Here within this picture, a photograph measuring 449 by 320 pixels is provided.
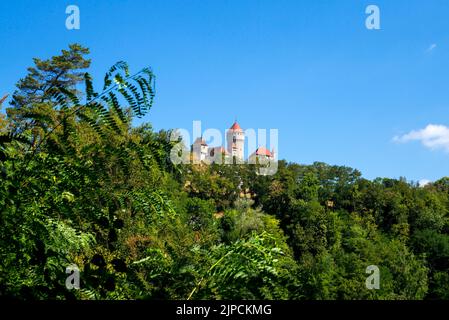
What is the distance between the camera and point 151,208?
8.81 feet

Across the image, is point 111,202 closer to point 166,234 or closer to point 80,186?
point 80,186

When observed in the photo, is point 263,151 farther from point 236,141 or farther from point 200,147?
point 200,147

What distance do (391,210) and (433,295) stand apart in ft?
50.9

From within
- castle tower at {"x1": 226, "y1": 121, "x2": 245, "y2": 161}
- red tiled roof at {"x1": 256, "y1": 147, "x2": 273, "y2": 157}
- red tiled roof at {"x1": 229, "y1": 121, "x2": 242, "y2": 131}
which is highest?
red tiled roof at {"x1": 229, "y1": 121, "x2": 242, "y2": 131}

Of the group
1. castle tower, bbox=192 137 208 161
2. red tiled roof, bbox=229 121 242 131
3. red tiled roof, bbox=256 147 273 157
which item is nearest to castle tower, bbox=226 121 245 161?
red tiled roof, bbox=229 121 242 131

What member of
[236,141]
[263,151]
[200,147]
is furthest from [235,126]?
[200,147]

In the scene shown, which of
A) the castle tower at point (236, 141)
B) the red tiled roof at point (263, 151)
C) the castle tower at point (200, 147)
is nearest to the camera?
the castle tower at point (200, 147)

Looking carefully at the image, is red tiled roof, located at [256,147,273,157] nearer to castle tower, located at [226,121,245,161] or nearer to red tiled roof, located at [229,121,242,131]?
castle tower, located at [226,121,245,161]

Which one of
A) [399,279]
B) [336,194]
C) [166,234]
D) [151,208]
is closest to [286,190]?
[336,194]

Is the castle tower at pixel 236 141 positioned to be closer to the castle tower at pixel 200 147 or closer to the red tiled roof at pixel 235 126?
the red tiled roof at pixel 235 126

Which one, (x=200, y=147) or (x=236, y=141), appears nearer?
(x=200, y=147)

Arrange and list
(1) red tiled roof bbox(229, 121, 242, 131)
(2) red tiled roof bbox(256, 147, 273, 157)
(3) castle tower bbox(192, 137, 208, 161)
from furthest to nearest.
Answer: (1) red tiled roof bbox(229, 121, 242, 131)
(2) red tiled roof bbox(256, 147, 273, 157)
(3) castle tower bbox(192, 137, 208, 161)

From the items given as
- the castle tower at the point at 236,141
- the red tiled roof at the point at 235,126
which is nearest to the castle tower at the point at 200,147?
the castle tower at the point at 236,141

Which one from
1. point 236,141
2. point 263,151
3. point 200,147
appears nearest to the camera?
point 200,147
